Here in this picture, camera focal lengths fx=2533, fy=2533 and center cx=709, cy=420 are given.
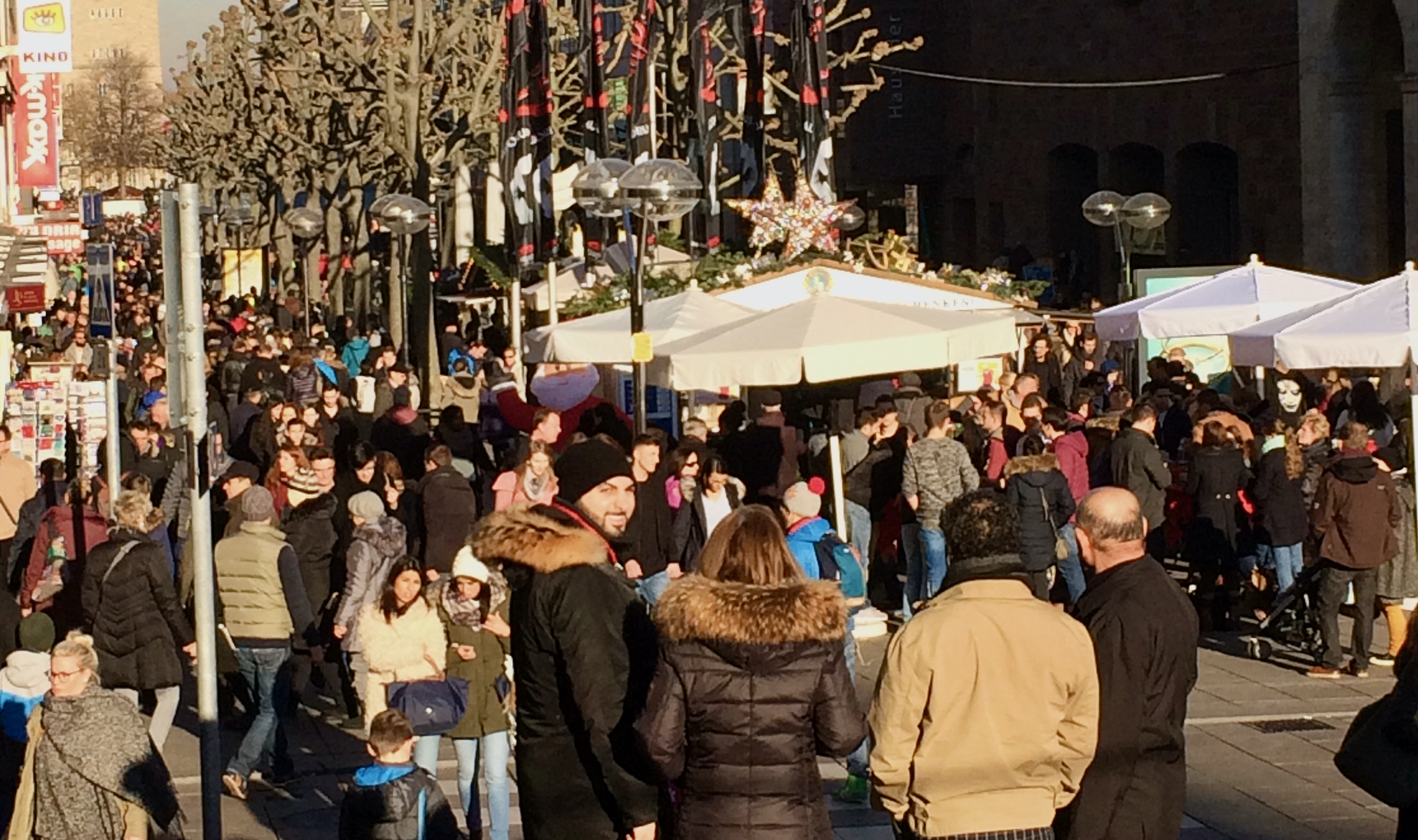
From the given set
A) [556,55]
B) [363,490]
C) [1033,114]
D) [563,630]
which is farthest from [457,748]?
[1033,114]

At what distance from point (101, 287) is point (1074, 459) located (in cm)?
660

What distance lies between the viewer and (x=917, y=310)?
17.3 m

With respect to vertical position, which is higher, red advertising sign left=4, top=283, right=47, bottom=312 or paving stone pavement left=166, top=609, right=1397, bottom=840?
red advertising sign left=4, top=283, right=47, bottom=312

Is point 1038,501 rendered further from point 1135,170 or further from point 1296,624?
point 1135,170

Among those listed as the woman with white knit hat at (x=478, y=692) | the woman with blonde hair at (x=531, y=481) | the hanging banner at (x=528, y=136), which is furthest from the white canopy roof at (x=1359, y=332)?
the hanging banner at (x=528, y=136)

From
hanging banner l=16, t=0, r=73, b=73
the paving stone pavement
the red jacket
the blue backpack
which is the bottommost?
the paving stone pavement

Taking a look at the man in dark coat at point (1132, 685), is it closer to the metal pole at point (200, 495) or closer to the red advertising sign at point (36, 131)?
the metal pole at point (200, 495)

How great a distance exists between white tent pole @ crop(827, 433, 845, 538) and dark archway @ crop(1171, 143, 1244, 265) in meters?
32.1

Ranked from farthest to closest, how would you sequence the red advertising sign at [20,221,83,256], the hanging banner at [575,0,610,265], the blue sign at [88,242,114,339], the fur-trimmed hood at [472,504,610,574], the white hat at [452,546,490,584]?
the red advertising sign at [20,221,83,256]
the hanging banner at [575,0,610,265]
the blue sign at [88,242,114,339]
the white hat at [452,546,490,584]
the fur-trimmed hood at [472,504,610,574]

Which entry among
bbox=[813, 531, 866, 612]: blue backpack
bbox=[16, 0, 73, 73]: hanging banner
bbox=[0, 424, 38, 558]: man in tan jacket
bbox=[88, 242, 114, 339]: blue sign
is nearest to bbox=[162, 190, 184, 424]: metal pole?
bbox=[813, 531, 866, 612]: blue backpack

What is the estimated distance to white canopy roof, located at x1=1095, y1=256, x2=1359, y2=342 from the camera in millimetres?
21156

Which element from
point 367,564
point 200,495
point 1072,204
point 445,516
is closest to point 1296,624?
point 445,516

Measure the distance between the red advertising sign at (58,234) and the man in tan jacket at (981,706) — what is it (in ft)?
85.4

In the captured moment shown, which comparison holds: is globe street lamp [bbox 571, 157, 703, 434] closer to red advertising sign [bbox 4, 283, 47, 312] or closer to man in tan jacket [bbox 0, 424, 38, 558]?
man in tan jacket [bbox 0, 424, 38, 558]
